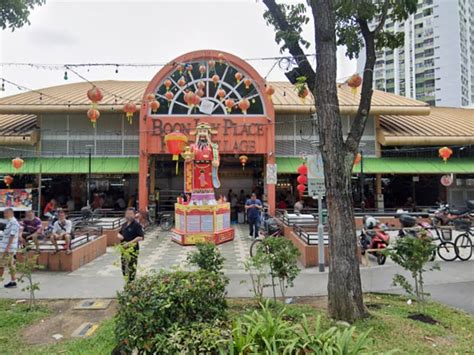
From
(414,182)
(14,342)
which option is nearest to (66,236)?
(14,342)

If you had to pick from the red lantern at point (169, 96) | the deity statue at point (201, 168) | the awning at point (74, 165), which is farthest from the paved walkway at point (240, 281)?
the red lantern at point (169, 96)

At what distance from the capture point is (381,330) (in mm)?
4395

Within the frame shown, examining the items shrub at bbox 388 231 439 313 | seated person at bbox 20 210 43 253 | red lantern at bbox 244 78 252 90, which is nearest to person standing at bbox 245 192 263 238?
red lantern at bbox 244 78 252 90

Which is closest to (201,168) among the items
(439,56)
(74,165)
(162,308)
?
(74,165)

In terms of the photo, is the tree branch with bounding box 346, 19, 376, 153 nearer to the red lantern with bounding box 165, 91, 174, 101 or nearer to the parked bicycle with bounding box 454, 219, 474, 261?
the parked bicycle with bounding box 454, 219, 474, 261

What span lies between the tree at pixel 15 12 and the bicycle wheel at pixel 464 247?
11.2 meters

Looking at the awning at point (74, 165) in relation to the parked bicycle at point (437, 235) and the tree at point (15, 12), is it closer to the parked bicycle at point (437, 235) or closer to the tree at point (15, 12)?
the tree at point (15, 12)

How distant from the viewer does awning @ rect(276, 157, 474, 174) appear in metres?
17.3

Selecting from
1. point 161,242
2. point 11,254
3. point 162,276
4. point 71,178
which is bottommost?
point 161,242

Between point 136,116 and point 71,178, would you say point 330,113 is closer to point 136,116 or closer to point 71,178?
point 136,116

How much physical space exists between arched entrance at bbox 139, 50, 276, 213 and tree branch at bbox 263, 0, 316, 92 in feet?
38.1

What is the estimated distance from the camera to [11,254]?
22.2ft

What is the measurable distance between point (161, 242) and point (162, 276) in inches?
398

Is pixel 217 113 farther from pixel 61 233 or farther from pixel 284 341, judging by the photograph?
pixel 284 341
